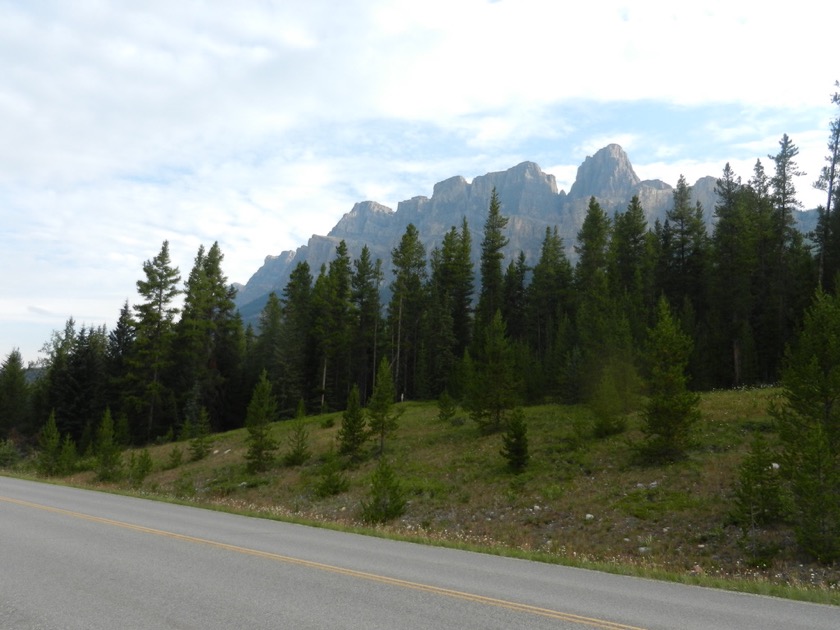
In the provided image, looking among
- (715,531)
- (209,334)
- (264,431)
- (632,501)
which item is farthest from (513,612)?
(209,334)

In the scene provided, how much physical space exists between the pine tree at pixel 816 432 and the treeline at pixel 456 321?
841 inches

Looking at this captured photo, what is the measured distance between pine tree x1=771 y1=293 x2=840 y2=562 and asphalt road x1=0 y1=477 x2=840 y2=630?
26.8 feet

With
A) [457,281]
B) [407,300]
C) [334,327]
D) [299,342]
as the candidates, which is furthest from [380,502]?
[457,281]

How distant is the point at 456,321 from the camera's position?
7044 cm

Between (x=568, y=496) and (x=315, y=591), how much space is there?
17.7 meters

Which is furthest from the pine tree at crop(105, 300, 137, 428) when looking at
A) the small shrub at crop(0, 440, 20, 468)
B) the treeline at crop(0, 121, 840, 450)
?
the small shrub at crop(0, 440, 20, 468)

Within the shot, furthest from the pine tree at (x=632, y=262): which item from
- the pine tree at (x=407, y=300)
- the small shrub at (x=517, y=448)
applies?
the small shrub at (x=517, y=448)

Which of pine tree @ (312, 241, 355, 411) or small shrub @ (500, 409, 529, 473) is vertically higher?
pine tree @ (312, 241, 355, 411)

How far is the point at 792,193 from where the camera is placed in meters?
50.3

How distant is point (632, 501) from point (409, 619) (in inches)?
686

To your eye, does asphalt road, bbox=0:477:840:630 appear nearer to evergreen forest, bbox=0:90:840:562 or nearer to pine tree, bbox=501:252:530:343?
evergreen forest, bbox=0:90:840:562

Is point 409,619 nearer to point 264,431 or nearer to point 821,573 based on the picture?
point 821,573

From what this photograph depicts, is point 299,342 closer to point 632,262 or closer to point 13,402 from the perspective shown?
point 632,262

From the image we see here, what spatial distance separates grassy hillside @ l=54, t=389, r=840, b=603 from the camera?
15805 millimetres
